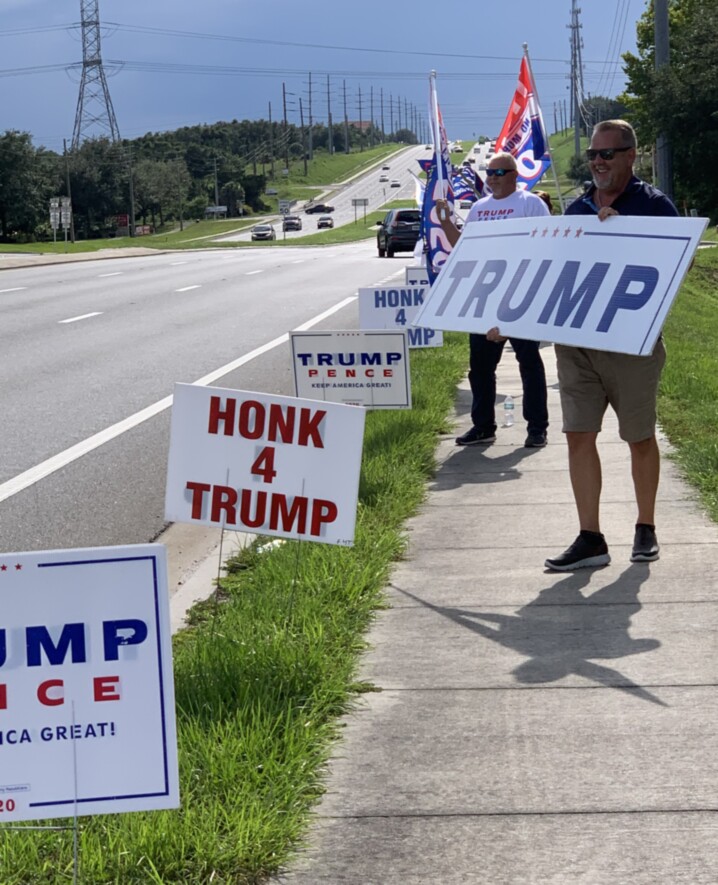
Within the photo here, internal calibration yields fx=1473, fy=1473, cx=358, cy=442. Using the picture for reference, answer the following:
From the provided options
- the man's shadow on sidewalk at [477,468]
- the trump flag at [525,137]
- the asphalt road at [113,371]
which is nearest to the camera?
the asphalt road at [113,371]

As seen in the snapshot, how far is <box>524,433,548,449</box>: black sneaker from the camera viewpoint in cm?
970

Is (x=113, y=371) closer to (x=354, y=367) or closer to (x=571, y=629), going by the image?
(x=354, y=367)

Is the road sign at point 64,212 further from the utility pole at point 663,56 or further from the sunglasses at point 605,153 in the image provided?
the sunglasses at point 605,153

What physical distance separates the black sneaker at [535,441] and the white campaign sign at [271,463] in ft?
14.1

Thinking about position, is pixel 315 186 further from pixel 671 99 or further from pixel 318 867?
pixel 318 867

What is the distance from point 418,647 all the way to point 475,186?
42.0 ft

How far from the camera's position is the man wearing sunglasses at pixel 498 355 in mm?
9281

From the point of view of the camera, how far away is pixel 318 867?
3.60 meters

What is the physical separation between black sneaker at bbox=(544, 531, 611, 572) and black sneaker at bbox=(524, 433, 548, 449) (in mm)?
3178

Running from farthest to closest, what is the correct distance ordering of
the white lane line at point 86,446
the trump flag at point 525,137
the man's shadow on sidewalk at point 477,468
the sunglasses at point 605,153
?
the trump flag at point 525,137
the white lane line at point 86,446
the man's shadow on sidewalk at point 477,468
the sunglasses at point 605,153

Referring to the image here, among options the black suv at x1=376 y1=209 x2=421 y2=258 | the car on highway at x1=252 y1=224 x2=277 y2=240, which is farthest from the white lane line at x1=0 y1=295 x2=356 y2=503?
the car on highway at x1=252 y1=224 x2=277 y2=240

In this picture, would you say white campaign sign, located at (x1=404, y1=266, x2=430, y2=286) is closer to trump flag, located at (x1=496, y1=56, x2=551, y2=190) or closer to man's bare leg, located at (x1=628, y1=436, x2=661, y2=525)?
trump flag, located at (x1=496, y1=56, x2=551, y2=190)

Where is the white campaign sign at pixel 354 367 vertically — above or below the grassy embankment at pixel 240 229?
below

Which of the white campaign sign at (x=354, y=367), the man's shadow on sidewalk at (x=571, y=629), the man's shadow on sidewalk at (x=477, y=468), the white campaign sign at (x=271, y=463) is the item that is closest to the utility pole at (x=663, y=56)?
the man's shadow on sidewalk at (x=477, y=468)
